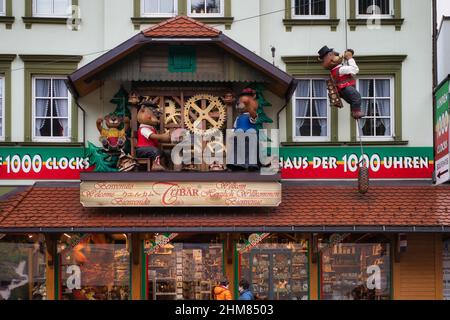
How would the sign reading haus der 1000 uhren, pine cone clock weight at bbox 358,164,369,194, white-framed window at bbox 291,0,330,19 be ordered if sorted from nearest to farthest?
1. the sign reading haus der 1000 uhren
2. pine cone clock weight at bbox 358,164,369,194
3. white-framed window at bbox 291,0,330,19

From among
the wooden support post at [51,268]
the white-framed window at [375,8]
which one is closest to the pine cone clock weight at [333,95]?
the white-framed window at [375,8]

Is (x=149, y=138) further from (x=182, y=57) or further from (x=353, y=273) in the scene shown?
(x=353, y=273)

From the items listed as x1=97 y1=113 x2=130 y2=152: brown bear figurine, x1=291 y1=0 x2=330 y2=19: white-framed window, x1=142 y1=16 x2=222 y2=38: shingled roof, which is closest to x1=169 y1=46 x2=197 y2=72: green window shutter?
x1=142 y1=16 x2=222 y2=38: shingled roof

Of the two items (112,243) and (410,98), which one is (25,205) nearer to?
(112,243)

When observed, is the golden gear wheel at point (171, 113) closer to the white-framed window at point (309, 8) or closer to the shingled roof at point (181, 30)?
the shingled roof at point (181, 30)

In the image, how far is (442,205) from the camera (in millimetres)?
21750

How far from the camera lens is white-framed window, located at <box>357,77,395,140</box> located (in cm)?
2297

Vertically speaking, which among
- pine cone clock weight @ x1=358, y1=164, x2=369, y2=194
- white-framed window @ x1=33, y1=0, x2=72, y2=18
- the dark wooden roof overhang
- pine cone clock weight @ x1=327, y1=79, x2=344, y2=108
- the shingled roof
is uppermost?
white-framed window @ x1=33, y1=0, x2=72, y2=18

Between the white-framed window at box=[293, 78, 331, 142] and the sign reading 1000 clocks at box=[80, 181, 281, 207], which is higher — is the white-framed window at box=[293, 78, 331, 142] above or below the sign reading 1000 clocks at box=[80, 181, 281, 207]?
above

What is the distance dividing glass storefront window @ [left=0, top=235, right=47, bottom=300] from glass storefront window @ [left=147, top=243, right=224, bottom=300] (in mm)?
2489

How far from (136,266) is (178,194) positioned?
87.6 inches

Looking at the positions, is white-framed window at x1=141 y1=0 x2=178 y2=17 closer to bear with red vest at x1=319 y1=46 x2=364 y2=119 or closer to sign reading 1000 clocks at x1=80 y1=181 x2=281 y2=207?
bear with red vest at x1=319 y1=46 x2=364 y2=119

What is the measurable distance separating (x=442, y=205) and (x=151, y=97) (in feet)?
23.2

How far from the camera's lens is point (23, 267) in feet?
72.9
